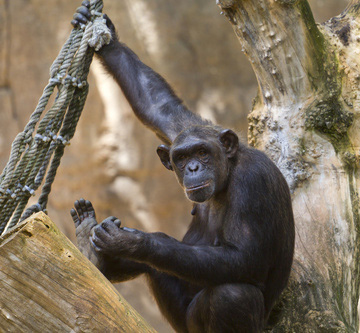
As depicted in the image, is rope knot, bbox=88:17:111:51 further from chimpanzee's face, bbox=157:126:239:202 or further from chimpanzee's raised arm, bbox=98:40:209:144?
chimpanzee's face, bbox=157:126:239:202

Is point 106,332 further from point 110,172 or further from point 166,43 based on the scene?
point 166,43

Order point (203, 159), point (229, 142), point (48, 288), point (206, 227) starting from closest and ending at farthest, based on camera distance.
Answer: point (48, 288) → point (203, 159) → point (229, 142) → point (206, 227)

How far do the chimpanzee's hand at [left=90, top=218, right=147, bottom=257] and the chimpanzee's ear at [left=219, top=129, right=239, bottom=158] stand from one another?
109 cm

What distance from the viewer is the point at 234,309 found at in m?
3.91

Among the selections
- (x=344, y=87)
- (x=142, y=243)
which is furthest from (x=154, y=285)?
(x=344, y=87)

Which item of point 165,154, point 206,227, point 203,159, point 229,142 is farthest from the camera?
point 165,154

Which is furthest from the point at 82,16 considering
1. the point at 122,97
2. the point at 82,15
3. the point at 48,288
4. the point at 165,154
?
the point at 122,97

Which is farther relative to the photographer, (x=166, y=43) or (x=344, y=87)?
(x=166, y=43)

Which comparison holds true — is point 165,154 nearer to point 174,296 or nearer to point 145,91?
point 145,91

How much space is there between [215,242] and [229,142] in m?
0.87

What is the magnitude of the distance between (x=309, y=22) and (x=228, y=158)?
1.54 m

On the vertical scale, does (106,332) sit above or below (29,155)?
below

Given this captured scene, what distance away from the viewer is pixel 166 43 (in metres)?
10.3

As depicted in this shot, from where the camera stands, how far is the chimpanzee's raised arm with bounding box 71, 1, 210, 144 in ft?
17.7
